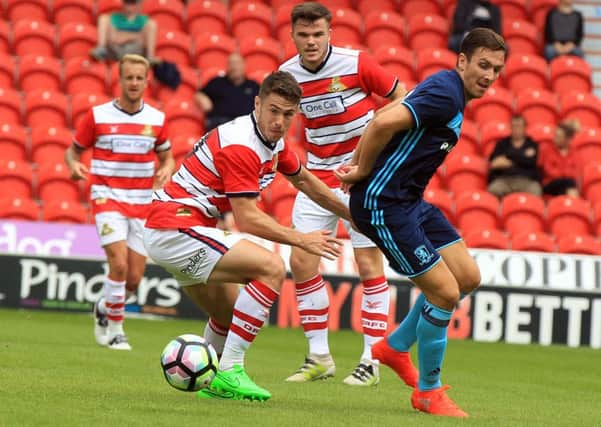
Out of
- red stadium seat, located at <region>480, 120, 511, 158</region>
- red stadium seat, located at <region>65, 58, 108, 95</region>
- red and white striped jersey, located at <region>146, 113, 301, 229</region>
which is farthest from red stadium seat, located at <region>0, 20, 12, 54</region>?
red and white striped jersey, located at <region>146, 113, 301, 229</region>

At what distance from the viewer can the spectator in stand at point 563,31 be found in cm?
1766

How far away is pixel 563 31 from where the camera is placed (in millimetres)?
17828

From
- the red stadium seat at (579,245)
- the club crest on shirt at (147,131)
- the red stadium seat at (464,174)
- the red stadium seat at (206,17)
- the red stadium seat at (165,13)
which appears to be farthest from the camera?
the red stadium seat at (206,17)

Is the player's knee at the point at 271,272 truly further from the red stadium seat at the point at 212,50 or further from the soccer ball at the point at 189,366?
the red stadium seat at the point at 212,50

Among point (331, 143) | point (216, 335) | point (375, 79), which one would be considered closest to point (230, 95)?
point (331, 143)

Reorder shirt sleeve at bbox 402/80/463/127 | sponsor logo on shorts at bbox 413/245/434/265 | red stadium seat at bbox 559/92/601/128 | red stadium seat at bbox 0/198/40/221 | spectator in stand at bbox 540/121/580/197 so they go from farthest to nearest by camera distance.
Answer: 1. red stadium seat at bbox 559/92/601/128
2. spectator in stand at bbox 540/121/580/197
3. red stadium seat at bbox 0/198/40/221
4. sponsor logo on shorts at bbox 413/245/434/265
5. shirt sleeve at bbox 402/80/463/127

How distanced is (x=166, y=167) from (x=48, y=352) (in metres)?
2.00

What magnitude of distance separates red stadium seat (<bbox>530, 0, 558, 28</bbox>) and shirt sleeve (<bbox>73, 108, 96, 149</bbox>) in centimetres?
994

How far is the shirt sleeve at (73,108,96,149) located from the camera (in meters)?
10.3

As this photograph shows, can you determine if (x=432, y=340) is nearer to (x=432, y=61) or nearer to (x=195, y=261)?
(x=195, y=261)

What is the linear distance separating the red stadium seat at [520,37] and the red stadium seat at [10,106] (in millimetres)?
7134

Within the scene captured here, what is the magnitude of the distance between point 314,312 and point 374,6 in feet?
34.5

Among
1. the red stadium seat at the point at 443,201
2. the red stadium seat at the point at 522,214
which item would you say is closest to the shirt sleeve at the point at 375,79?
the red stadium seat at the point at 443,201

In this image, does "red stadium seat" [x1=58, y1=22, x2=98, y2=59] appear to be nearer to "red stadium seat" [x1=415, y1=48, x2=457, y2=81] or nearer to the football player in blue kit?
"red stadium seat" [x1=415, y1=48, x2=457, y2=81]
